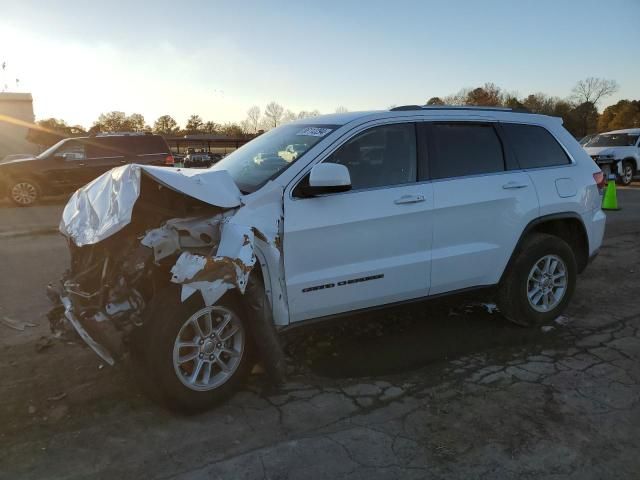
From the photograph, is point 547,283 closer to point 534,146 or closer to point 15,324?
point 534,146

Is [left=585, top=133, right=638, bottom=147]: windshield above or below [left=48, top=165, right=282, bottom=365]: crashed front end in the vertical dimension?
above

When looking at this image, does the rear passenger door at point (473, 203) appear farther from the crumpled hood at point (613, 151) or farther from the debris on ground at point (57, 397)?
the crumpled hood at point (613, 151)

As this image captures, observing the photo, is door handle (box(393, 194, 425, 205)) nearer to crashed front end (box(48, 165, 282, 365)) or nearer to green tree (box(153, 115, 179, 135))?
crashed front end (box(48, 165, 282, 365))

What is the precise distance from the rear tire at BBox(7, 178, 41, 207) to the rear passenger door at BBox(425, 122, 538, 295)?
12736 millimetres

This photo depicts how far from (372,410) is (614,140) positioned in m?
21.4

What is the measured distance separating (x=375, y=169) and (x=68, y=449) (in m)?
2.75

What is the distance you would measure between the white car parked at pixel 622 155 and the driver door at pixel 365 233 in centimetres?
1861

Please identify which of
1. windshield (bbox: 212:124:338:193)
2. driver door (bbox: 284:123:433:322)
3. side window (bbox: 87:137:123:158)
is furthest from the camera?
side window (bbox: 87:137:123:158)

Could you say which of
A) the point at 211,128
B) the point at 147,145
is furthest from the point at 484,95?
the point at 147,145

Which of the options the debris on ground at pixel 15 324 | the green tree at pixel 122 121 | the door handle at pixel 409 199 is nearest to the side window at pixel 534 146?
the door handle at pixel 409 199

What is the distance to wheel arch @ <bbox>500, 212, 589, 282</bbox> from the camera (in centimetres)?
459

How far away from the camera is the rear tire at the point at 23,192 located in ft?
44.4

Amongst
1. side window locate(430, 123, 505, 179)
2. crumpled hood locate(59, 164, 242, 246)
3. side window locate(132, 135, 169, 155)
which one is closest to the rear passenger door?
side window locate(430, 123, 505, 179)

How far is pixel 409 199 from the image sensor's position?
3971 millimetres
